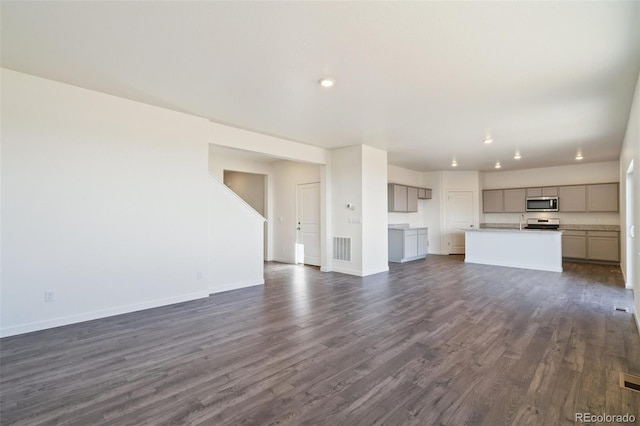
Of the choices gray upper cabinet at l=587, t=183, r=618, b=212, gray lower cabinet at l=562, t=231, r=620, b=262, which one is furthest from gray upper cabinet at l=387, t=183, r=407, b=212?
gray upper cabinet at l=587, t=183, r=618, b=212

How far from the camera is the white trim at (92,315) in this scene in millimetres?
3317

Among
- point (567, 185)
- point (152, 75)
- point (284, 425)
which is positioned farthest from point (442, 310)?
point (567, 185)

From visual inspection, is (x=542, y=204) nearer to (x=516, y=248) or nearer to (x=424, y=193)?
(x=516, y=248)

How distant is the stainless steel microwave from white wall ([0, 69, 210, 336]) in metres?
9.22

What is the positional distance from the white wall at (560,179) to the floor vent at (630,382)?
7.98 metres

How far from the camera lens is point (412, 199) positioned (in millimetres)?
9500

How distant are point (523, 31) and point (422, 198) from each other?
7.89 m

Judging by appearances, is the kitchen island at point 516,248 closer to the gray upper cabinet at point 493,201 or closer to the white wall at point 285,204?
the gray upper cabinet at point 493,201

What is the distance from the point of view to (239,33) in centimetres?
255

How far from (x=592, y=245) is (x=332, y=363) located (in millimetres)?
8933

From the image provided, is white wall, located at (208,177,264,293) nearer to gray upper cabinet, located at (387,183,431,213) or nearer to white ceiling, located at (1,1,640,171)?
white ceiling, located at (1,1,640,171)

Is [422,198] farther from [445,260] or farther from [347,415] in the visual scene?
[347,415]

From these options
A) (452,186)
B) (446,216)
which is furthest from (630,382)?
(452,186)

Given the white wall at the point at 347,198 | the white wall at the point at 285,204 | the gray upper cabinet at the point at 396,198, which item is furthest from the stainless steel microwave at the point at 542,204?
the white wall at the point at 285,204
